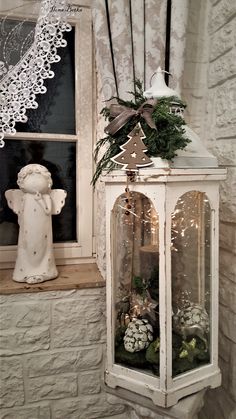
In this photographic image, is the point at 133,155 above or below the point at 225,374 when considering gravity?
above

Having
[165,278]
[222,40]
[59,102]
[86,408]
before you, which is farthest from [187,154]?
[86,408]

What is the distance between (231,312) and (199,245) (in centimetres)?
40

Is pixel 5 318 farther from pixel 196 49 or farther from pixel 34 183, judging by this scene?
pixel 196 49

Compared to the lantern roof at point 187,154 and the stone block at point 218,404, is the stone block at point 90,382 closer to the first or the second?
the stone block at point 218,404

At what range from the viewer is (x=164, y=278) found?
858mm

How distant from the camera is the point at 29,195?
120 cm

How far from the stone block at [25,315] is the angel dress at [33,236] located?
0.10 meters

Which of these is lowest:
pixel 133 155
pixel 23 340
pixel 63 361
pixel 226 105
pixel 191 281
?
pixel 63 361

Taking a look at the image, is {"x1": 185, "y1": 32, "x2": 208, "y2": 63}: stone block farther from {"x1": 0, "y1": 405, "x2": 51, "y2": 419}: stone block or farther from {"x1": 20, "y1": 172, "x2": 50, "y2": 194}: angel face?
{"x1": 0, "y1": 405, "x2": 51, "y2": 419}: stone block

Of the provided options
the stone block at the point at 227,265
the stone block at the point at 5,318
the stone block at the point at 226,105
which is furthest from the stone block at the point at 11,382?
the stone block at the point at 226,105

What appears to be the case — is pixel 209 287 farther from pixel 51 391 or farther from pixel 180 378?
pixel 51 391

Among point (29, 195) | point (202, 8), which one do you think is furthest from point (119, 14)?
point (29, 195)

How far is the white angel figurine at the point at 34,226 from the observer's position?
3.93 feet

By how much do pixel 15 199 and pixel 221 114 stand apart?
2.75ft
